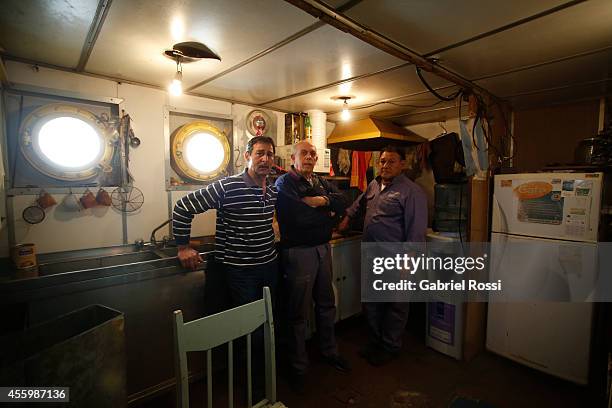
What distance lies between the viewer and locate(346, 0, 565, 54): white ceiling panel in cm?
112

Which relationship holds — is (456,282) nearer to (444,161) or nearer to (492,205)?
(492,205)

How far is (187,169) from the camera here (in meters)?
2.32

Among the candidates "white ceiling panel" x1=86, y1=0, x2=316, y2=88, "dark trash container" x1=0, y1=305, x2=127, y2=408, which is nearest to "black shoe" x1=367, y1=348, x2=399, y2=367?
"dark trash container" x1=0, y1=305, x2=127, y2=408

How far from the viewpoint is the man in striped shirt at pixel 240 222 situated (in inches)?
67.7

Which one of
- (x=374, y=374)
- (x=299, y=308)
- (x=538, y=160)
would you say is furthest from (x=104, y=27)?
(x=538, y=160)

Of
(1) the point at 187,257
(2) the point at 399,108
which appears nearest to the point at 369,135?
(2) the point at 399,108

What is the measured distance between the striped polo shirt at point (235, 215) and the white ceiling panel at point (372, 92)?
101 centimetres

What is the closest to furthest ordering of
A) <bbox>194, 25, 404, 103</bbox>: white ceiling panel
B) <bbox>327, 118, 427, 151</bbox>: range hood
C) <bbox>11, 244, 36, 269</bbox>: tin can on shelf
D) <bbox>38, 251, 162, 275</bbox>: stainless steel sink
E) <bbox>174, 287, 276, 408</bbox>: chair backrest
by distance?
<bbox>174, 287, 276, 408</bbox>: chair backrest → <bbox>194, 25, 404, 103</bbox>: white ceiling panel → <bbox>11, 244, 36, 269</bbox>: tin can on shelf → <bbox>38, 251, 162, 275</bbox>: stainless steel sink → <bbox>327, 118, 427, 151</bbox>: range hood

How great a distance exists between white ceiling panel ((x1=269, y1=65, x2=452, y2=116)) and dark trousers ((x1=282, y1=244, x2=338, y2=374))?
3.77 feet

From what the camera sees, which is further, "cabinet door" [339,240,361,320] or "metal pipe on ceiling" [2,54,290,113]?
"cabinet door" [339,240,361,320]

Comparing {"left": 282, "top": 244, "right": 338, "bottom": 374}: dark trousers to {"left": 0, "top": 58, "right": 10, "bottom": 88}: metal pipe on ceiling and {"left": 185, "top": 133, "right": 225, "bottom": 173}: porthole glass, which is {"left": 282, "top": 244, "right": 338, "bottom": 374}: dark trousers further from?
{"left": 0, "top": 58, "right": 10, "bottom": 88}: metal pipe on ceiling

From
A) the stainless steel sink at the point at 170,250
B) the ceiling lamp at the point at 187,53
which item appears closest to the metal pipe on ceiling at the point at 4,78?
the ceiling lamp at the point at 187,53

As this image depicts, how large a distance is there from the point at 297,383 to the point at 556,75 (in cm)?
257

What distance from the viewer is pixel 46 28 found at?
4.26ft
